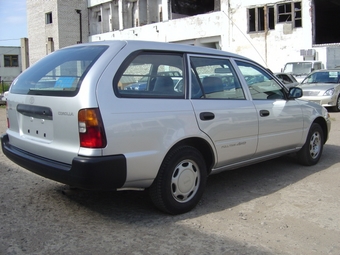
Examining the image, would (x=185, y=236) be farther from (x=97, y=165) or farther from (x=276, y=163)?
(x=276, y=163)

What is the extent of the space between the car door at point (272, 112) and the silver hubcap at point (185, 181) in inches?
44.3

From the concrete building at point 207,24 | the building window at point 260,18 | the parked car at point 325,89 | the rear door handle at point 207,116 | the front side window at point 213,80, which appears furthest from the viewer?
the building window at point 260,18

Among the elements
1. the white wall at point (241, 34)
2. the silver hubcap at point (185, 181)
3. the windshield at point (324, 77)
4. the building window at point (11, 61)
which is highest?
the building window at point (11, 61)

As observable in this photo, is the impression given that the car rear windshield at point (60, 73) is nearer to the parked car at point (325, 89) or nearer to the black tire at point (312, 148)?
the black tire at point (312, 148)

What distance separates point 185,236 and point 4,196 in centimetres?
233

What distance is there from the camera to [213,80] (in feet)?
14.5

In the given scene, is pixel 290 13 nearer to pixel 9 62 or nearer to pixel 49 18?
pixel 49 18

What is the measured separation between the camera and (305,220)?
3.90 metres

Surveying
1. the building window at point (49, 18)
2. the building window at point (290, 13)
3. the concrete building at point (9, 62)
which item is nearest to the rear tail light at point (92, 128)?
the building window at point (290, 13)

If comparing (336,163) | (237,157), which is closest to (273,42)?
(336,163)

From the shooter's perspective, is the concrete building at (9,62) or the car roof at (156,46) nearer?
the car roof at (156,46)

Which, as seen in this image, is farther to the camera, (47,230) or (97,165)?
(47,230)

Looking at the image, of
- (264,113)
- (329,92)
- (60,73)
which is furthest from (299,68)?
(60,73)

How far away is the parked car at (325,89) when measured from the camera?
1429 centimetres
